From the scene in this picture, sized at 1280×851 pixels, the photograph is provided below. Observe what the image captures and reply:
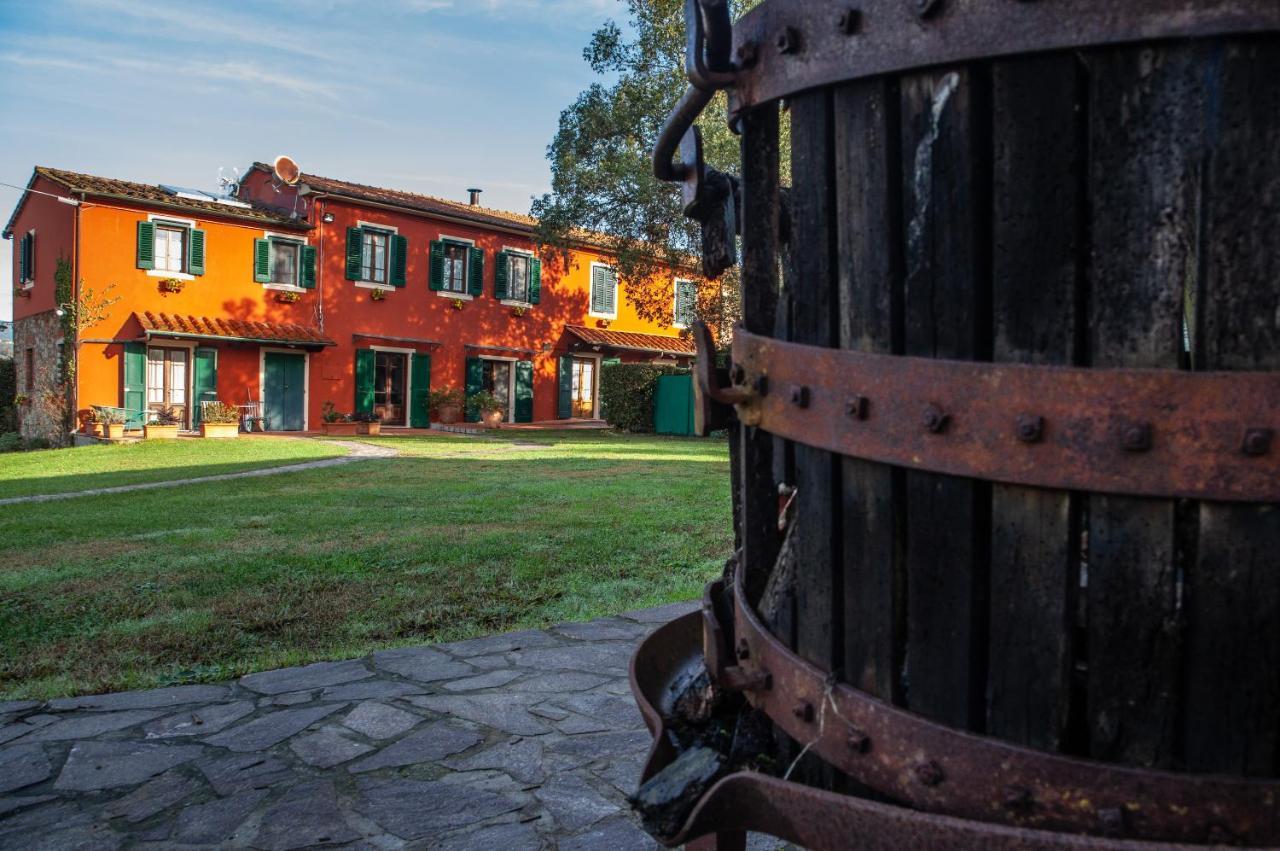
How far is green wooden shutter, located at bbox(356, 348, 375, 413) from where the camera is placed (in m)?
22.5

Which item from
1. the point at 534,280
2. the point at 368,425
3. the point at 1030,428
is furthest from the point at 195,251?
the point at 1030,428

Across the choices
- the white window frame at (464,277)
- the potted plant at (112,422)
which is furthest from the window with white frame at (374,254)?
the potted plant at (112,422)

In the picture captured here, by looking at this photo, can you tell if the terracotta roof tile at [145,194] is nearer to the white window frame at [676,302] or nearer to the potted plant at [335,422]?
the potted plant at [335,422]

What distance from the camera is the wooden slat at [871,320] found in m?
1.22

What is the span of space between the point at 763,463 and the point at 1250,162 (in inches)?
33.6

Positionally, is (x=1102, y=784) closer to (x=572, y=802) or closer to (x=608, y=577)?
(x=572, y=802)

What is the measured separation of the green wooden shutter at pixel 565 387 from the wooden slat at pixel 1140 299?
25.6 metres

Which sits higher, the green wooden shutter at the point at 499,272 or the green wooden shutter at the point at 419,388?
the green wooden shutter at the point at 499,272

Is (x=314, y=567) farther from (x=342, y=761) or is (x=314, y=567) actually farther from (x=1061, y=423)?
(x=1061, y=423)

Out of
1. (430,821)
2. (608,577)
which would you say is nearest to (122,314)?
(608,577)

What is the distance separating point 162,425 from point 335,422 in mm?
3994

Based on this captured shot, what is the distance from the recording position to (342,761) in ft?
8.11

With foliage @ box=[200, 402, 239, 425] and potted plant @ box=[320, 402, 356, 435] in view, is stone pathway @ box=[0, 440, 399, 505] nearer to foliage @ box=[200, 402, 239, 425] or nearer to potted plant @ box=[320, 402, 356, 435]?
foliage @ box=[200, 402, 239, 425]

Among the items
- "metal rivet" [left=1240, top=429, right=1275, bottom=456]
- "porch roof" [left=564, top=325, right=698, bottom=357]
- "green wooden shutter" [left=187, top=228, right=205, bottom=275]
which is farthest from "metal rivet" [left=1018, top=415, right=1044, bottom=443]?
"porch roof" [left=564, top=325, right=698, bottom=357]
